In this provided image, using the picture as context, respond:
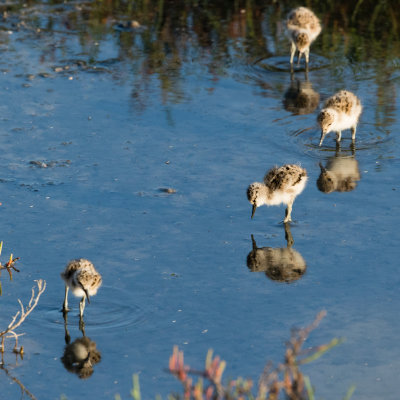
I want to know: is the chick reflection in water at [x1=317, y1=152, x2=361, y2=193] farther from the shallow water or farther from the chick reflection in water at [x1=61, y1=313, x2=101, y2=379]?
the chick reflection in water at [x1=61, y1=313, x2=101, y2=379]

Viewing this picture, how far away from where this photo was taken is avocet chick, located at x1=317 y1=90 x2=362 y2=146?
11219 mm

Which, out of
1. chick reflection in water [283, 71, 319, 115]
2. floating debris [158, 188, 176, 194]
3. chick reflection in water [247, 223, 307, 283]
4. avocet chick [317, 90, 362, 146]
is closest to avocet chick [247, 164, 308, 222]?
chick reflection in water [247, 223, 307, 283]

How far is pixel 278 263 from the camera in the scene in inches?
347

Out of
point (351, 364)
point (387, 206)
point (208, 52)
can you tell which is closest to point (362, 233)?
point (387, 206)

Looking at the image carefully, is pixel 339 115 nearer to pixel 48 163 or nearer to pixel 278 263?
pixel 278 263

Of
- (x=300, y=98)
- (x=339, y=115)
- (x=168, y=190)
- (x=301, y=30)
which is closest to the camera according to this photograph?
(x=168, y=190)

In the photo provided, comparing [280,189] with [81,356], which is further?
[280,189]

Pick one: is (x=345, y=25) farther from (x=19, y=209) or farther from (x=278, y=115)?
(x=19, y=209)

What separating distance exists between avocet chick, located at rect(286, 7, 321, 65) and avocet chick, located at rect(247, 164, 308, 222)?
494 cm

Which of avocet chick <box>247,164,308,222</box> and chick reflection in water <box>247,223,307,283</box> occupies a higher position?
avocet chick <box>247,164,308,222</box>

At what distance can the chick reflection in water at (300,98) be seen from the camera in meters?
12.8

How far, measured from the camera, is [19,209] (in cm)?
983

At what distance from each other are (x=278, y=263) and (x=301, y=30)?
6.43 meters

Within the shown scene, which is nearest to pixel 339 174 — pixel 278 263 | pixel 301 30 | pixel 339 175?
pixel 339 175
